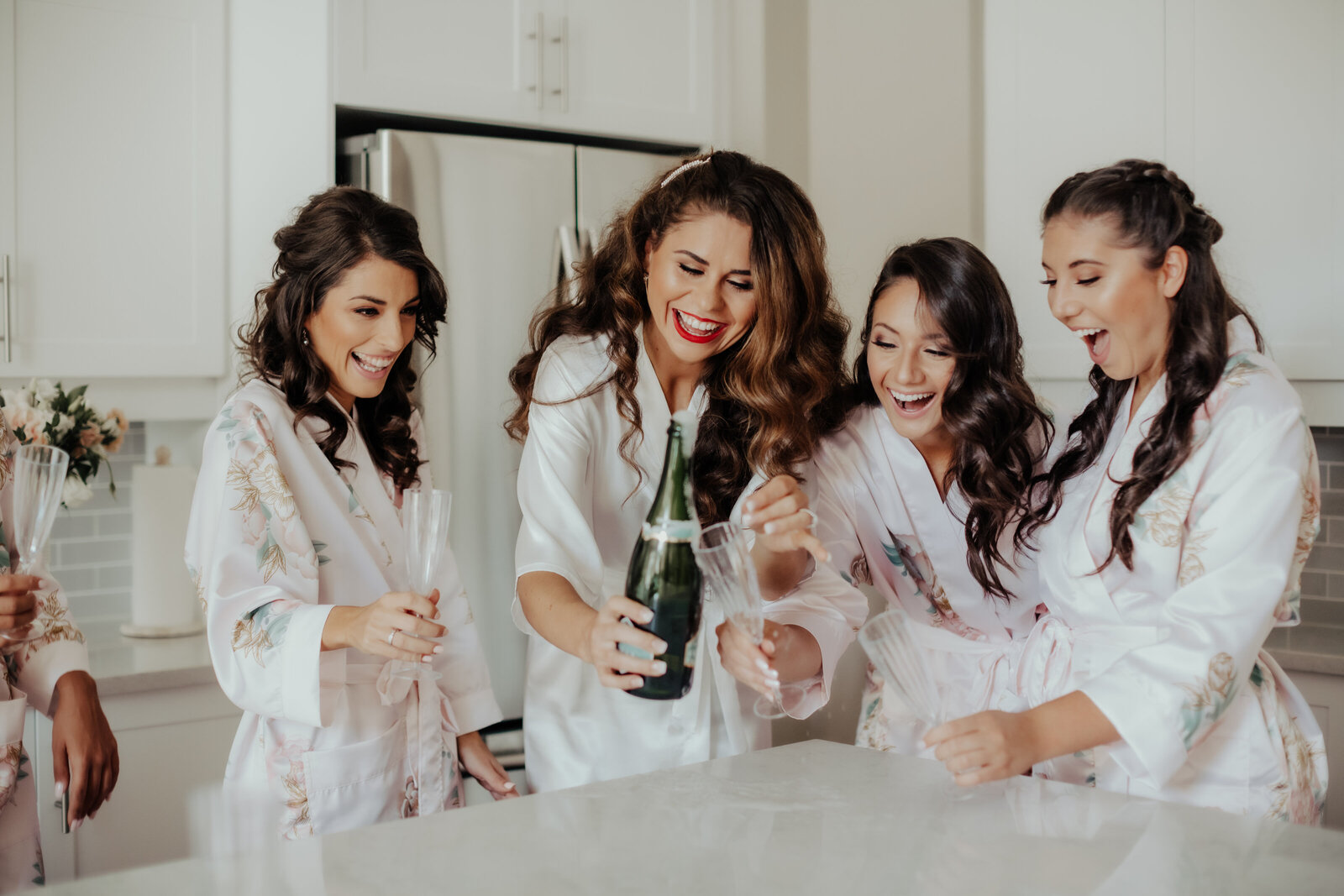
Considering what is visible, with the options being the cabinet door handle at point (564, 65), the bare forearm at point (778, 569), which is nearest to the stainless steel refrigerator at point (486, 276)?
the cabinet door handle at point (564, 65)

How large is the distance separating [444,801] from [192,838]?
22.2 inches

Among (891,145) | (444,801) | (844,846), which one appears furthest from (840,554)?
(891,145)

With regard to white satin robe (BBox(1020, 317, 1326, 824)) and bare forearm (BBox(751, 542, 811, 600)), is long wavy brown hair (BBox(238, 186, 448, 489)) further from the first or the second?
white satin robe (BBox(1020, 317, 1326, 824))

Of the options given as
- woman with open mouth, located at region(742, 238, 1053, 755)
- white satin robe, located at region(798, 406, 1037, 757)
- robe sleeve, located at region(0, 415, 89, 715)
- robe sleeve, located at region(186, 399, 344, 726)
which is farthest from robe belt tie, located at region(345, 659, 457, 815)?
white satin robe, located at region(798, 406, 1037, 757)

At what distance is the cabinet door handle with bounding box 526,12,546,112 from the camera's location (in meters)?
2.46

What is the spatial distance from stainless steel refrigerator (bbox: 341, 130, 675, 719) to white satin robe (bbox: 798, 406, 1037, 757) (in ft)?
2.62

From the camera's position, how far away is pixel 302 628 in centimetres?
142

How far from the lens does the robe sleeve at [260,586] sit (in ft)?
4.68

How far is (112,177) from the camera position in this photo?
2.31 meters

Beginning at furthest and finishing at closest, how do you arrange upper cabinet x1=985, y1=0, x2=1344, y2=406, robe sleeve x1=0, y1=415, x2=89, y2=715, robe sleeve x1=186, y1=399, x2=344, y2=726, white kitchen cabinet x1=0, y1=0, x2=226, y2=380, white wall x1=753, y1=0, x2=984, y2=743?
white wall x1=753, y1=0, x2=984, y2=743 < upper cabinet x1=985, y1=0, x2=1344, y2=406 < white kitchen cabinet x1=0, y1=0, x2=226, y2=380 < robe sleeve x1=0, y1=415, x2=89, y2=715 < robe sleeve x1=186, y1=399, x2=344, y2=726

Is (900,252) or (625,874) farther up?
(900,252)

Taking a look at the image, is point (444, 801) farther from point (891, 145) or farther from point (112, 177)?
point (891, 145)

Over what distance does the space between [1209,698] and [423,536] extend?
90 cm

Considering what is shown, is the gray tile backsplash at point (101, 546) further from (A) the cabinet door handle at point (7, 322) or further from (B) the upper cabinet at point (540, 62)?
(B) the upper cabinet at point (540, 62)
